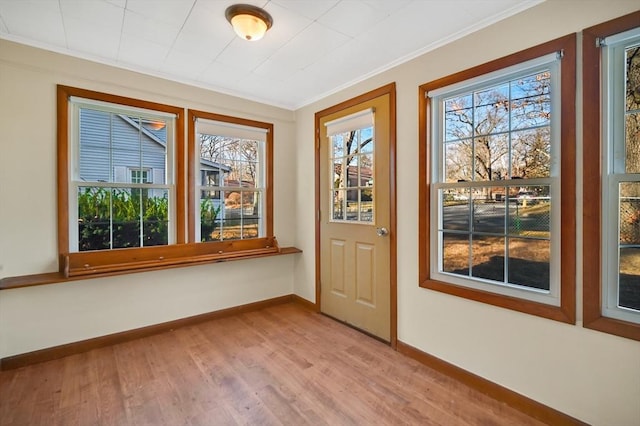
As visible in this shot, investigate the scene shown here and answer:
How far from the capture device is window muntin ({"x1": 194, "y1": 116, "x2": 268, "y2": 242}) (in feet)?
10.8

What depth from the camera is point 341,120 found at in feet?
10.6

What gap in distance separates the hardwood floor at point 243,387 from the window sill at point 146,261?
687mm

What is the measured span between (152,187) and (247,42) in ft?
5.41

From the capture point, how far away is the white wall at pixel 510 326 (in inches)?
62.7

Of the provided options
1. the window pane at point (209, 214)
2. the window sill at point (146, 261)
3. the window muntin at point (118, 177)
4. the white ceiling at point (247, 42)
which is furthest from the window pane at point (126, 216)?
the white ceiling at point (247, 42)

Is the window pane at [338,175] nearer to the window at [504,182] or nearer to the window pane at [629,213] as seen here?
the window at [504,182]

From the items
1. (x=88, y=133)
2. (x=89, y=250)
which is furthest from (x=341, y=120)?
(x=89, y=250)

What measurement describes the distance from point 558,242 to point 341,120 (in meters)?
2.20

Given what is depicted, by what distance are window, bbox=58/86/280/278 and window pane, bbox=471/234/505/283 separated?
2232 mm

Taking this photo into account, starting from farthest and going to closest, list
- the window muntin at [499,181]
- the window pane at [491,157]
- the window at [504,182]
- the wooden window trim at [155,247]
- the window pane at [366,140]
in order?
the window pane at [366,140]
the wooden window trim at [155,247]
the window pane at [491,157]
the window muntin at [499,181]
the window at [504,182]

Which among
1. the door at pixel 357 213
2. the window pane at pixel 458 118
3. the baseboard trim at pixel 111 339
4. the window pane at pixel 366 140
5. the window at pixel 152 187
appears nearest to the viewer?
the window pane at pixel 458 118

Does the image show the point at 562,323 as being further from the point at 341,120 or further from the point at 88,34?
the point at 88,34

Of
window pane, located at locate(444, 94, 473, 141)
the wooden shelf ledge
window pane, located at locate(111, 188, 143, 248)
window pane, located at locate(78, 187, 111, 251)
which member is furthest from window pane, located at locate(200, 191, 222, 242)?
window pane, located at locate(444, 94, 473, 141)

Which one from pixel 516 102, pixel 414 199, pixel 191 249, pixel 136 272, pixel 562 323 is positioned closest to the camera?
pixel 562 323
